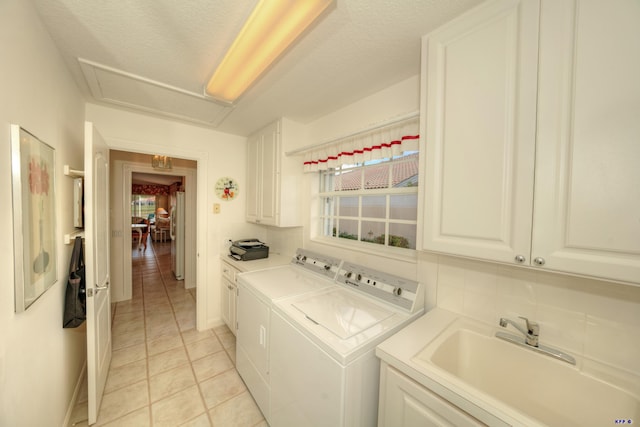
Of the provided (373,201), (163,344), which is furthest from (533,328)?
(163,344)

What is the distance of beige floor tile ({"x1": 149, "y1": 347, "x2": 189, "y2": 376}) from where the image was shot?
6.54ft

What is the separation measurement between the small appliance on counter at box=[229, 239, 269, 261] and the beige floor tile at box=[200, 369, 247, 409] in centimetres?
103

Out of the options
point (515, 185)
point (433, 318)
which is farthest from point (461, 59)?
point (433, 318)

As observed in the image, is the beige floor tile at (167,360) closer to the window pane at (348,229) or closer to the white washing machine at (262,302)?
the white washing machine at (262,302)

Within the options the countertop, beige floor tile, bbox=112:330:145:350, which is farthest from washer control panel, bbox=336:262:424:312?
beige floor tile, bbox=112:330:145:350

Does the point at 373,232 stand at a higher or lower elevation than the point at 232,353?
higher

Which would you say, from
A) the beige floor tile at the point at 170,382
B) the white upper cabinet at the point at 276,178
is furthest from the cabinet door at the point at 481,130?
the beige floor tile at the point at 170,382

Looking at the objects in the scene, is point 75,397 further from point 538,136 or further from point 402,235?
point 538,136

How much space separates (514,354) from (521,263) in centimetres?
49

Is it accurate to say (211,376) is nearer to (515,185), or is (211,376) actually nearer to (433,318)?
(433,318)

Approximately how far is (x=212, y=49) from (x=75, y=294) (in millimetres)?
1713

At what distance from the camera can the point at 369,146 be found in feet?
5.50

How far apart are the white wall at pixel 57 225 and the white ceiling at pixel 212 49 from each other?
0.59ft

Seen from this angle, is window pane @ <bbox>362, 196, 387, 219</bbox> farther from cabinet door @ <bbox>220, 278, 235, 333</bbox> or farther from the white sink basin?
cabinet door @ <bbox>220, 278, 235, 333</bbox>
